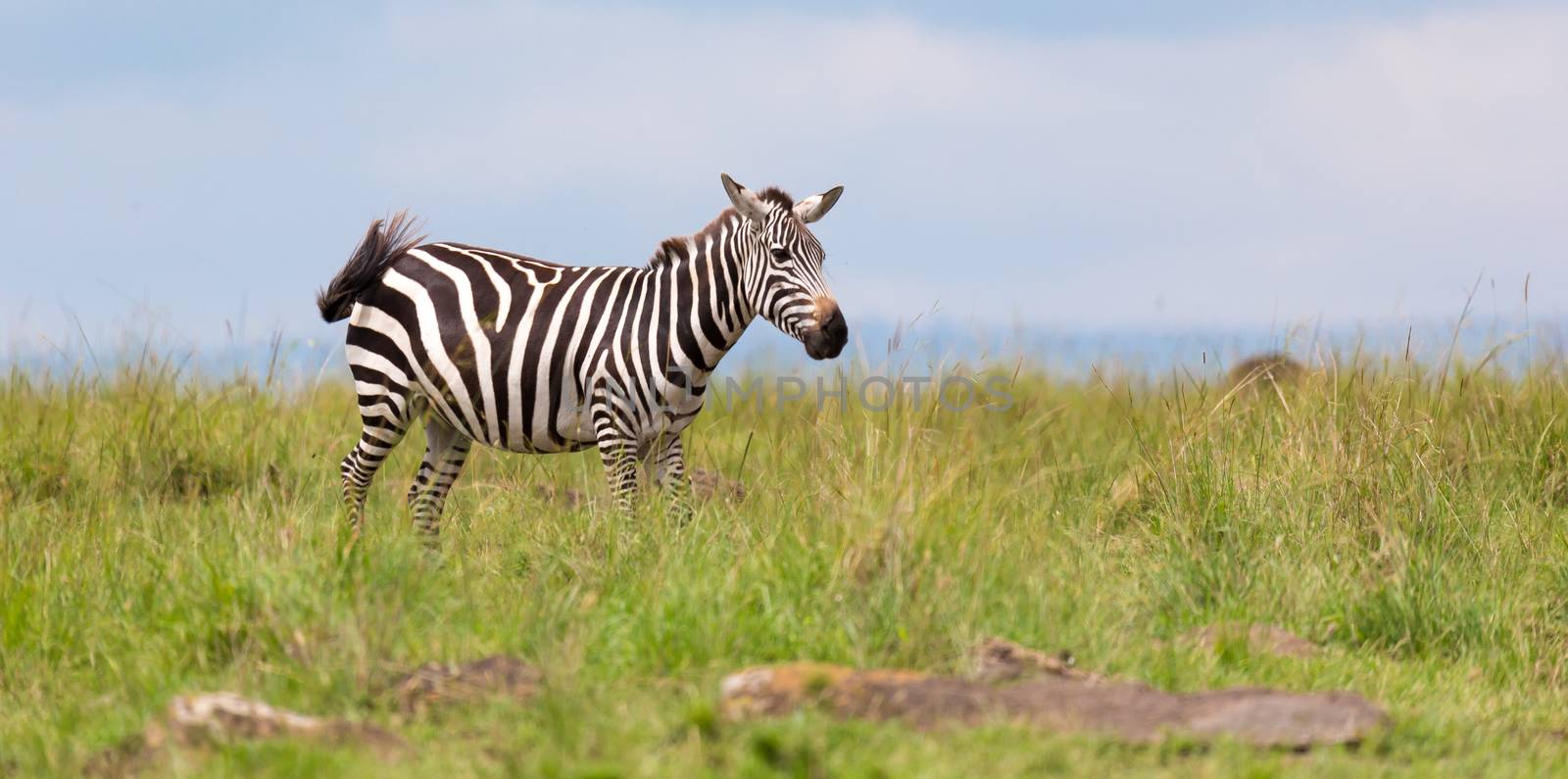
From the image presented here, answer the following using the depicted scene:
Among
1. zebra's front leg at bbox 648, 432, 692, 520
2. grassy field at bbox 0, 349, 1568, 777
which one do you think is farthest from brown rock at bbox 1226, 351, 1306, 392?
zebra's front leg at bbox 648, 432, 692, 520

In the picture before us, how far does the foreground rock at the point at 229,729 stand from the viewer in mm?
4270

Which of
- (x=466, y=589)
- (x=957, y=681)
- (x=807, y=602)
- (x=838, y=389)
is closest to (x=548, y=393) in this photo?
(x=838, y=389)

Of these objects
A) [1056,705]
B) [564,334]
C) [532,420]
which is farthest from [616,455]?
[1056,705]

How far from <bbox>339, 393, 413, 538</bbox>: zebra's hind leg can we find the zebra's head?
221 centimetres

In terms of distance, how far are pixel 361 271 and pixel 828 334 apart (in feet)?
9.54

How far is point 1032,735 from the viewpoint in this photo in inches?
167

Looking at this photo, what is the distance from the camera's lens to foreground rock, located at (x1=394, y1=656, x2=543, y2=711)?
461cm

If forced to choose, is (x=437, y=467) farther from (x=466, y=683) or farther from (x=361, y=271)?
(x=466, y=683)

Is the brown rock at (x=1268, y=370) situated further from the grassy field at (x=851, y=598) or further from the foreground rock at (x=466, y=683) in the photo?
the foreground rock at (x=466, y=683)

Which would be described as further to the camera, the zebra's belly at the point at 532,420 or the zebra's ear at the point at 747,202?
the zebra's belly at the point at 532,420

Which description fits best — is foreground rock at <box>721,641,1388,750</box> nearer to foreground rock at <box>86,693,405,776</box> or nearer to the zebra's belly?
foreground rock at <box>86,693,405,776</box>

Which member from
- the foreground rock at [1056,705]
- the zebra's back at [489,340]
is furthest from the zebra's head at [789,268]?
the foreground rock at [1056,705]

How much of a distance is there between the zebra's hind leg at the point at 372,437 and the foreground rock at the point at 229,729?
3698 mm

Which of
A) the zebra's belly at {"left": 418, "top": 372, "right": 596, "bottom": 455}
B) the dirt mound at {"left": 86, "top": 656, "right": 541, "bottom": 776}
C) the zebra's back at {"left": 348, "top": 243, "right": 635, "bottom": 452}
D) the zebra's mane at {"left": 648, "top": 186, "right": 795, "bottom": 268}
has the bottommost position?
the dirt mound at {"left": 86, "top": 656, "right": 541, "bottom": 776}
